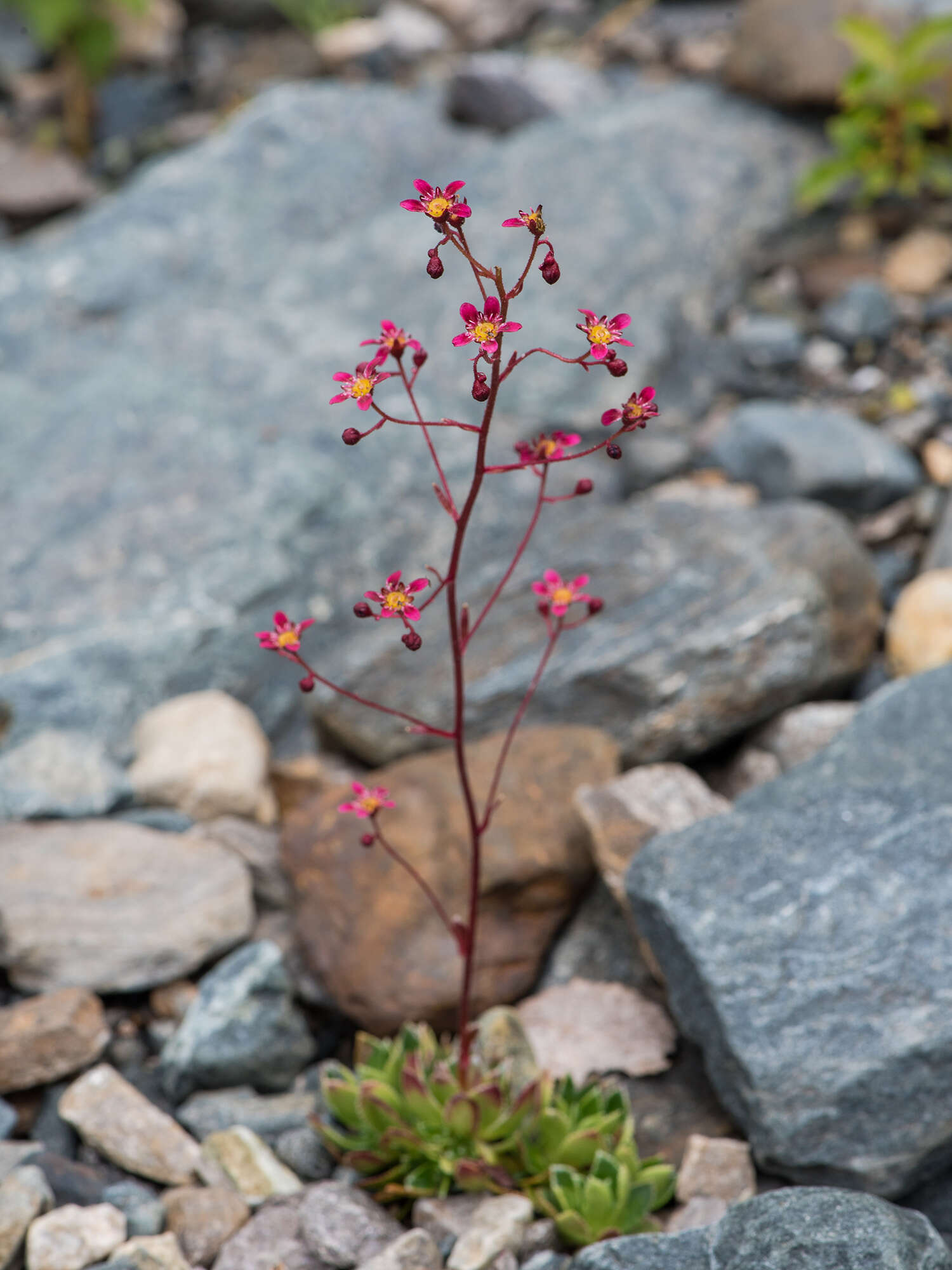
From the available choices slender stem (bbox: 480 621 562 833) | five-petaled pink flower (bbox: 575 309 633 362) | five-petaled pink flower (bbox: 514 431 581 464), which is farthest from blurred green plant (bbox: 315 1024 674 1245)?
five-petaled pink flower (bbox: 575 309 633 362)

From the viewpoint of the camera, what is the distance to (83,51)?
7.40 meters

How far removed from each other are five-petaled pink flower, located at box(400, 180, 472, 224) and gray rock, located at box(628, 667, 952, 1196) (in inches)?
64.5

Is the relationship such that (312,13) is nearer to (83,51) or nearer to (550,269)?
(83,51)

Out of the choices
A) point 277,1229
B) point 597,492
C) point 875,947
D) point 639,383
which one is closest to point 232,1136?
point 277,1229

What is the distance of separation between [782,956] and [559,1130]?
634 millimetres

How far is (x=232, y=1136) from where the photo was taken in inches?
110

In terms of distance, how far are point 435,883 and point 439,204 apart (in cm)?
194

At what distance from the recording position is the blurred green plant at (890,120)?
17.0ft

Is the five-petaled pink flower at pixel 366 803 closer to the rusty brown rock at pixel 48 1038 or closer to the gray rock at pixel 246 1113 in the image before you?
the gray rock at pixel 246 1113

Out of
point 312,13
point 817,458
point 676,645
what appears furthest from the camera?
point 312,13

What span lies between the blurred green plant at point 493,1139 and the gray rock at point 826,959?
0.98 ft

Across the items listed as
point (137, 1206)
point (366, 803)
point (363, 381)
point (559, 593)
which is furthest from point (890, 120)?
point (137, 1206)

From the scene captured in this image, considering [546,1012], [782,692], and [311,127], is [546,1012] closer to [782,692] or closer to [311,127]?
[782,692]

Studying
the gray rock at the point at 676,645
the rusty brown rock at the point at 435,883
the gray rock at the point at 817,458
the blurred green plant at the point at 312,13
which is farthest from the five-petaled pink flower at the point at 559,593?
the blurred green plant at the point at 312,13
